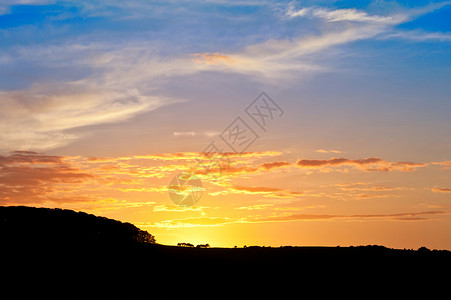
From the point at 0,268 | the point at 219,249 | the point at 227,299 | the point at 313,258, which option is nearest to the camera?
the point at 227,299

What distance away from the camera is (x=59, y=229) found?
136ft

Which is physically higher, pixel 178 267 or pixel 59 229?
pixel 59 229

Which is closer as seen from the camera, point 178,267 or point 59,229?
point 178,267

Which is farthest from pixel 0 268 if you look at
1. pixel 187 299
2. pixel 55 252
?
pixel 187 299

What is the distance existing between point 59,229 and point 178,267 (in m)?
14.2

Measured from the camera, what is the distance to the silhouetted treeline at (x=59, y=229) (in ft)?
122

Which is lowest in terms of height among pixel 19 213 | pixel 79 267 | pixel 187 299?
pixel 187 299

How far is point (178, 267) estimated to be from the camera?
32.3 m

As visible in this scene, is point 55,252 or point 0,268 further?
point 55,252

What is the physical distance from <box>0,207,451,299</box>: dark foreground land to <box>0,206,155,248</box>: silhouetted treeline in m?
0.14

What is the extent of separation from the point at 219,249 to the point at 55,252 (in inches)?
469

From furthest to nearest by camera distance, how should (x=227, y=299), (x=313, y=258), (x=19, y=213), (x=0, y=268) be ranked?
(x=19, y=213)
(x=313, y=258)
(x=0, y=268)
(x=227, y=299)

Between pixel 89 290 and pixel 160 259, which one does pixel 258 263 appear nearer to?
pixel 160 259

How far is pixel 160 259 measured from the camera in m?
34.2
